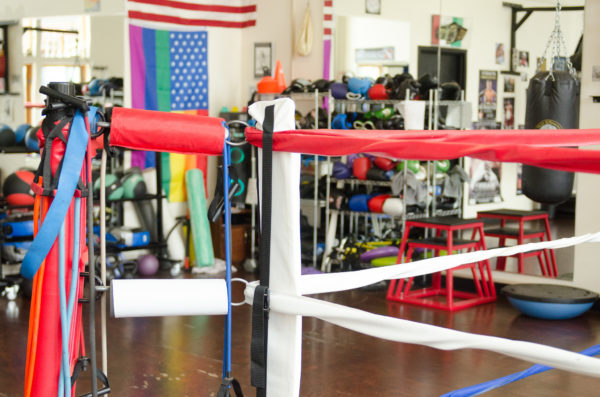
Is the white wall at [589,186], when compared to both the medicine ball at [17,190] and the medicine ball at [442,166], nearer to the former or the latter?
the medicine ball at [442,166]

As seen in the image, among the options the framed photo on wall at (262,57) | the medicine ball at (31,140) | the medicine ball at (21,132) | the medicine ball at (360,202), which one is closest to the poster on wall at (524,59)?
the medicine ball at (360,202)

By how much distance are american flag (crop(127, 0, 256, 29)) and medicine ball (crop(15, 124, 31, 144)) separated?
164 cm

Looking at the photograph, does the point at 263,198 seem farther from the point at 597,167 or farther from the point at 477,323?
the point at 477,323

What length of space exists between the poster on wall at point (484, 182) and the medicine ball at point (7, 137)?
4.22m

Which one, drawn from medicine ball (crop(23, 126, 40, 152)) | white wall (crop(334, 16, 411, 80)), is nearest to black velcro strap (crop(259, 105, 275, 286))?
medicine ball (crop(23, 126, 40, 152))

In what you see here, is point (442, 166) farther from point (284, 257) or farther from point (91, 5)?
point (284, 257)

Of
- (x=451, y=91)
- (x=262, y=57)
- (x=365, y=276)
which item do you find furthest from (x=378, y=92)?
(x=365, y=276)

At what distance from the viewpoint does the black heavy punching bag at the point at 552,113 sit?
6.03 m

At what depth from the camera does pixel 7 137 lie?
23.6 ft

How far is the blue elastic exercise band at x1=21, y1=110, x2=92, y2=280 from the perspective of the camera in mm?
1698

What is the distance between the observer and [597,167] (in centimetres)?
148

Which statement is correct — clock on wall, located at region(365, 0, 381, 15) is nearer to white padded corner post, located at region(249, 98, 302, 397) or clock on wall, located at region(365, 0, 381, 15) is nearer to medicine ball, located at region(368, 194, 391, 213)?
medicine ball, located at region(368, 194, 391, 213)

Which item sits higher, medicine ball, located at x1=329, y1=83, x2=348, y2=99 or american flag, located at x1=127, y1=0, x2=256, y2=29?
american flag, located at x1=127, y1=0, x2=256, y2=29

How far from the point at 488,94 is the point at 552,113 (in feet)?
4.51
